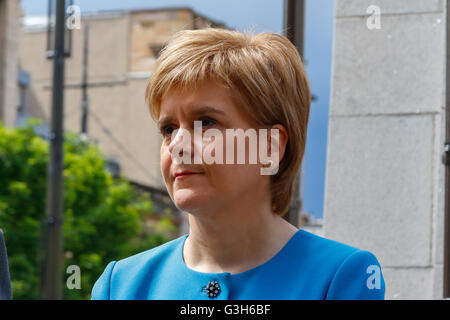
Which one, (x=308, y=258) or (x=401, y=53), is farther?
(x=401, y=53)

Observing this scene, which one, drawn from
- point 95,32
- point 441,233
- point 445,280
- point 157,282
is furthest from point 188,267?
Answer: point 95,32

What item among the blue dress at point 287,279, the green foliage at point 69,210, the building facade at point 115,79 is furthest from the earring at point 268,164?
the building facade at point 115,79

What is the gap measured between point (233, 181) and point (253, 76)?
228 mm

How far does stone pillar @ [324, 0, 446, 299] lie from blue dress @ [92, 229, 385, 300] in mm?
2863

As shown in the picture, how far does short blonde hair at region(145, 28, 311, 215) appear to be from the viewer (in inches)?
66.6

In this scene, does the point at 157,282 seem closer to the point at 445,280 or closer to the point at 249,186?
the point at 249,186

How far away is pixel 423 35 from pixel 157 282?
131 inches

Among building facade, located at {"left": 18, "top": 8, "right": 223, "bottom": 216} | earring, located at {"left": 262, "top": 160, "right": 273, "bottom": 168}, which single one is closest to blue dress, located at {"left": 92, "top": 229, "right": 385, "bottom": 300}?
earring, located at {"left": 262, "top": 160, "right": 273, "bottom": 168}

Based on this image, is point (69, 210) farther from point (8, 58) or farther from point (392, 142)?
point (392, 142)

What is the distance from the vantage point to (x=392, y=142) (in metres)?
4.62

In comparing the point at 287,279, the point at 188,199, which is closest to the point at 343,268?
the point at 287,279

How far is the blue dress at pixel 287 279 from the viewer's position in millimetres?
1662

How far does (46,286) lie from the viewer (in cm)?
1160

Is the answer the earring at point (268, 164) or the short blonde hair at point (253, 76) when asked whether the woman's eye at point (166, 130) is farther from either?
the earring at point (268, 164)
